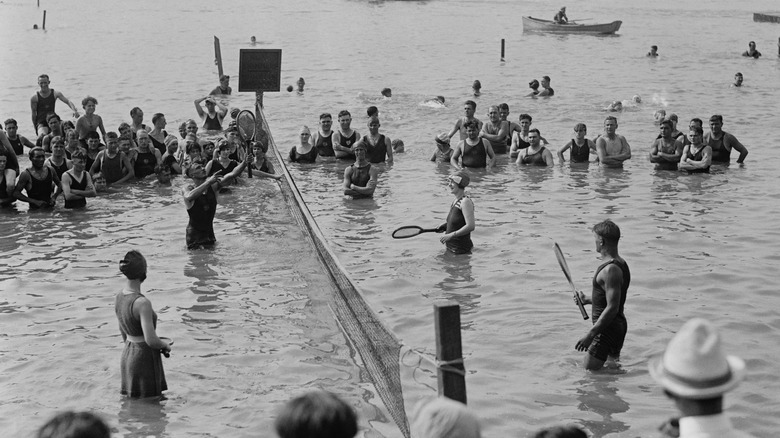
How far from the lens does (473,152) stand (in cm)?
2066

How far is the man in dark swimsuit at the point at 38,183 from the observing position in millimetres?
16797

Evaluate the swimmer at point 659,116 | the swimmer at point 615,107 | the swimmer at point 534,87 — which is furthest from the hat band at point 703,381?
the swimmer at point 534,87

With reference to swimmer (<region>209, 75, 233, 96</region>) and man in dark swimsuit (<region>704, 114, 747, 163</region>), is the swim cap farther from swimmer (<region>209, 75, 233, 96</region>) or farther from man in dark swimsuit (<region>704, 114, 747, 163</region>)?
swimmer (<region>209, 75, 233, 96</region>)

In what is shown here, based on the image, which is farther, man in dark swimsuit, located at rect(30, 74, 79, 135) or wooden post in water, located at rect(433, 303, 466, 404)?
man in dark swimsuit, located at rect(30, 74, 79, 135)

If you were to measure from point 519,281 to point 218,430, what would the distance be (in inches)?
222

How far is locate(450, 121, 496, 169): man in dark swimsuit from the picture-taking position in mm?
20406

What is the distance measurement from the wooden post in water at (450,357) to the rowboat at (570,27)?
49.4 m

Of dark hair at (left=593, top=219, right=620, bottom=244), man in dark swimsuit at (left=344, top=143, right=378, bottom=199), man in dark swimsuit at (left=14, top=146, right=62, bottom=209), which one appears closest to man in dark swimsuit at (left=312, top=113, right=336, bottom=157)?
man in dark swimsuit at (left=344, top=143, right=378, bottom=199)

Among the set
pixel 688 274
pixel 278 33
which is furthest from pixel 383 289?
pixel 278 33

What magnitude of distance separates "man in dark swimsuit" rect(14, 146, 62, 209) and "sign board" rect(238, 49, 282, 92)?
6.49 m

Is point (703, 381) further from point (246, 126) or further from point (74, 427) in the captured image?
point (246, 126)

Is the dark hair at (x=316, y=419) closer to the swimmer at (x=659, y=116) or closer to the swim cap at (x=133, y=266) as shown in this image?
the swim cap at (x=133, y=266)

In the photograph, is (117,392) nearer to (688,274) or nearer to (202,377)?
(202,377)

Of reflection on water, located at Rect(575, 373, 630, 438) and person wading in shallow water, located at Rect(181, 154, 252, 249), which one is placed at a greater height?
person wading in shallow water, located at Rect(181, 154, 252, 249)
